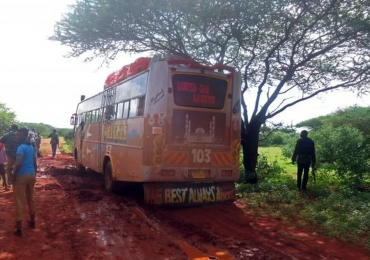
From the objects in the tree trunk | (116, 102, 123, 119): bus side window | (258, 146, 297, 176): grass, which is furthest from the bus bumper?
(258, 146, 297, 176): grass

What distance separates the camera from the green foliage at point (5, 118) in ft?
76.8

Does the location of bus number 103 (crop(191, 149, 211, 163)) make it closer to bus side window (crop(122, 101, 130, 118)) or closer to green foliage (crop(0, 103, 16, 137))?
bus side window (crop(122, 101, 130, 118))

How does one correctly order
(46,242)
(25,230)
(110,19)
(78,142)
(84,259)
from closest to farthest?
(84,259), (46,242), (25,230), (110,19), (78,142)

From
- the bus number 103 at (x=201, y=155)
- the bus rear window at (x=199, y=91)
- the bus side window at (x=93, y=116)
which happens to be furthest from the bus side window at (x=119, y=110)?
the bus side window at (x=93, y=116)

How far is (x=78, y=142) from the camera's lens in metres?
17.3

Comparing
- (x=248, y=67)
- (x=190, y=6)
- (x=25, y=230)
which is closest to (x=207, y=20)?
(x=190, y=6)

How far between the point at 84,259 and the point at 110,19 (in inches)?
367

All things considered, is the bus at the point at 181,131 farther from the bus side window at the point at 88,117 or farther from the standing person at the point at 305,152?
the bus side window at the point at 88,117

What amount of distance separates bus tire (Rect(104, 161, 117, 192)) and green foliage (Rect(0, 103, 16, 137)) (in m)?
14.3

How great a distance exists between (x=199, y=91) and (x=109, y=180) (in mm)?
4175

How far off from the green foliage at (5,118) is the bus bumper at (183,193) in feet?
57.3

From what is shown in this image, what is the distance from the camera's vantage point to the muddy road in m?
5.84

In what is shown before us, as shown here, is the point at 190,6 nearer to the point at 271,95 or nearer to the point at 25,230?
the point at 271,95

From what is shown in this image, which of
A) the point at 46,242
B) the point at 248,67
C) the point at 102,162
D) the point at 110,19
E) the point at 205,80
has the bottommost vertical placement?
the point at 46,242
